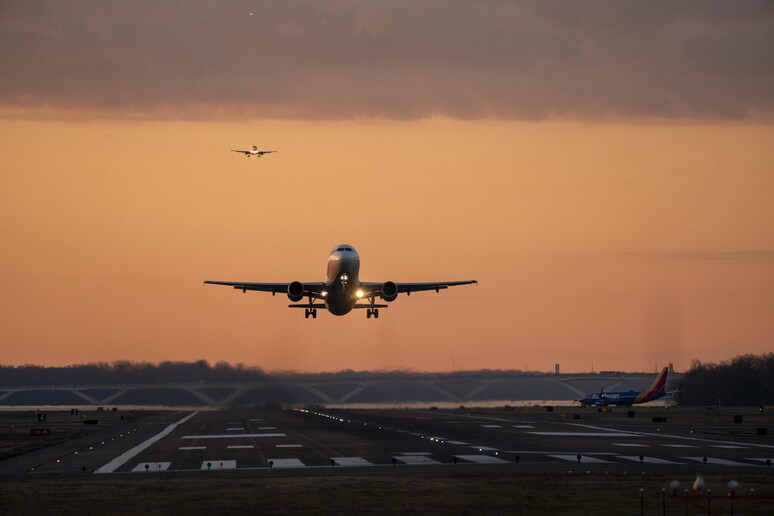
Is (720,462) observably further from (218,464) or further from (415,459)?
(218,464)

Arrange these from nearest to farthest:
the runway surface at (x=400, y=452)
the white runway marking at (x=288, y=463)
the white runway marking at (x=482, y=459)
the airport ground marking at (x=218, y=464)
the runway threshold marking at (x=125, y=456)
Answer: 1. the runway surface at (x=400, y=452)
2. the airport ground marking at (x=218, y=464)
3. the runway threshold marking at (x=125, y=456)
4. the white runway marking at (x=288, y=463)
5. the white runway marking at (x=482, y=459)

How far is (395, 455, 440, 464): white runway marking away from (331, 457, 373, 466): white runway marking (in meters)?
2.51

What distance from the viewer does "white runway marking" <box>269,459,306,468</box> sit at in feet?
201

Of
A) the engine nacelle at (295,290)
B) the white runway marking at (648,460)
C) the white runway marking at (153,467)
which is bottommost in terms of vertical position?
the white runway marking at (153,467)

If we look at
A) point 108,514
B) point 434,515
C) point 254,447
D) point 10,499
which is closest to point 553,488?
point 434,515

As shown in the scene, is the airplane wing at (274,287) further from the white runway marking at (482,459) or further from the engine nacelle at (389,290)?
the white runway marking at (482,459)

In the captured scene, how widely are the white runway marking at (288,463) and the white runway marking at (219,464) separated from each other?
→ 2798 mm

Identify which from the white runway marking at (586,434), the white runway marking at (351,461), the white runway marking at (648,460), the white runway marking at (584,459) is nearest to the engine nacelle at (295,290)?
the white runway marking at (586,434)

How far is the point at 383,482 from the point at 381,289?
52285mm

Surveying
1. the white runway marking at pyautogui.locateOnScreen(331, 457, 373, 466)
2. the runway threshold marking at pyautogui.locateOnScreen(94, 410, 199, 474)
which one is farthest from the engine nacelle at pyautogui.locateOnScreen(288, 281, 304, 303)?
the white runway marking at pyautogui.locateOnScreen(331, 457, 373, 466)

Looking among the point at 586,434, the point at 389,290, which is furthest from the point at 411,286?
the point at 586,434

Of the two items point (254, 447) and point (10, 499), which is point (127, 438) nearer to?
point (254, 447)

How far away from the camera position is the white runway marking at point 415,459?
62531 millimetres

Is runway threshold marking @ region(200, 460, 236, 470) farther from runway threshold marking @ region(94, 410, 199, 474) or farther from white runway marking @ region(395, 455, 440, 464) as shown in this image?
white runway marking @ region(395, 455, 440, 464)
